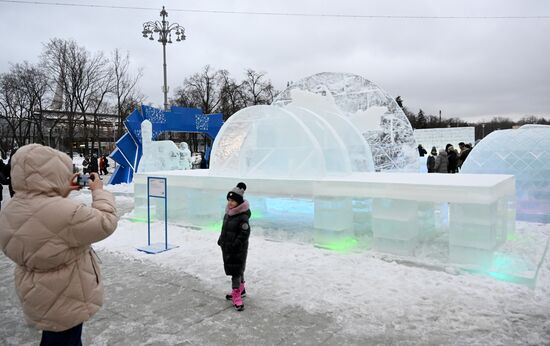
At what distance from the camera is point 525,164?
10.5 metres

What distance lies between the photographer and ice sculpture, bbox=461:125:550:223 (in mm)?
10227

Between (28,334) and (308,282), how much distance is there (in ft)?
11.8

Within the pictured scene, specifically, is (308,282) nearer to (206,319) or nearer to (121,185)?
(206,319)

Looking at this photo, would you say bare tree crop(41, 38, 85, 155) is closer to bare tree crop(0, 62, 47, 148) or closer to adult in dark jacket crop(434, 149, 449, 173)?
bare tree crop(0, 62, 47, 148)

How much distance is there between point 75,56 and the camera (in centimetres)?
3036

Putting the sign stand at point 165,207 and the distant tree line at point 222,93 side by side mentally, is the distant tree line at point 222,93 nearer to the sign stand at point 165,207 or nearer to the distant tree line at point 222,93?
the distant tree line at point 222,93

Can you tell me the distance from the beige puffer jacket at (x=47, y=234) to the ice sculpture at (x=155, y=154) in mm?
16611

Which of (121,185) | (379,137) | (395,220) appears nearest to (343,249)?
(395,220)

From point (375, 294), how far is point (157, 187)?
5.25m

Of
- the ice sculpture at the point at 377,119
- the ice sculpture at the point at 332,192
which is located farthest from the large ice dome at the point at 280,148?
the ice sculpture at the point at 377,119

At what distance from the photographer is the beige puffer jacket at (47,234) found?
8.71 feet

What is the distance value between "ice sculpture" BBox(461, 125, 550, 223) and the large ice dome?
342 cm

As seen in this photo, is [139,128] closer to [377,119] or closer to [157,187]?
[377,119]

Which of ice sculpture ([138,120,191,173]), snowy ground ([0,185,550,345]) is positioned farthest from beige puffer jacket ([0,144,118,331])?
ice sculpture ([138,120,191,173])
